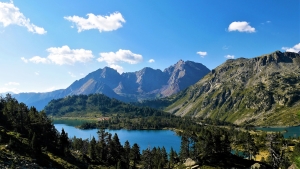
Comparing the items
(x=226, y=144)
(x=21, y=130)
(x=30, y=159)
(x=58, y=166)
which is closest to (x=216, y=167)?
(x=226, y=144)

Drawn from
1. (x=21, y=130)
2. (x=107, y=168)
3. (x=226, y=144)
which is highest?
(x=21, y=130)

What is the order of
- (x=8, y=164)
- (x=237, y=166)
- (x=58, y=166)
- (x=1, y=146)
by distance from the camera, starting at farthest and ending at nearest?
(x=237, y=166) → (x=58, y=166) → (x=1, y=146) → (x=8, y=164)

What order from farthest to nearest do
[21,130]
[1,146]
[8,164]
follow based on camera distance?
[21,130]
[1,146]
[8,164]

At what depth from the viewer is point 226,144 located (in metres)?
130

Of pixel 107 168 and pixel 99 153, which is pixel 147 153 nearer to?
pixel 107 168

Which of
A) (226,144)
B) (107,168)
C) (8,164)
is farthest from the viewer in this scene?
(226,144)

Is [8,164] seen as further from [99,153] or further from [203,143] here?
[203,143]

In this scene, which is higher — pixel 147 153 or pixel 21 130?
pixel 21 130

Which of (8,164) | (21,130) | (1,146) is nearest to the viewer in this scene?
(8,164)

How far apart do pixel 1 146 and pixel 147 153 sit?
64187mm

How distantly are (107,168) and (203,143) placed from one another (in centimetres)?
4864

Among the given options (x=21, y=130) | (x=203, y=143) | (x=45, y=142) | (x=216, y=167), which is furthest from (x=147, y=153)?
(x=21, y=130)

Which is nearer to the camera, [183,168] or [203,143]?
[183,168]

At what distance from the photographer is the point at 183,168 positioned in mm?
93812
